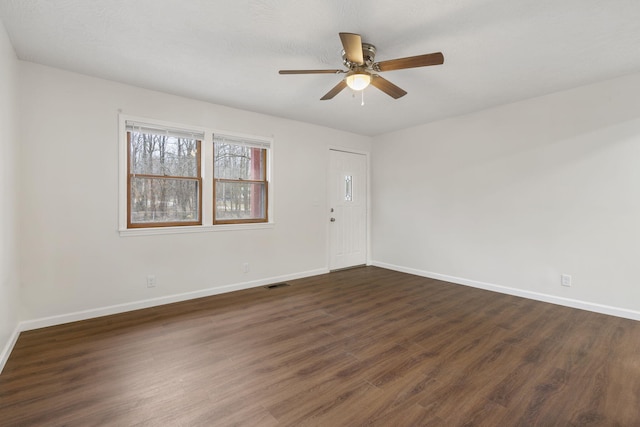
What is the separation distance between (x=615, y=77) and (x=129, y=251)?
5617 millimetres

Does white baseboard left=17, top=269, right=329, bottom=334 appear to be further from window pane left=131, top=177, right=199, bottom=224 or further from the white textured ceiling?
the white textured ceiling

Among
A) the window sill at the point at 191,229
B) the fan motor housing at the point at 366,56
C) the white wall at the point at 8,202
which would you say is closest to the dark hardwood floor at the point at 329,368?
the white wall at the point at 8,202

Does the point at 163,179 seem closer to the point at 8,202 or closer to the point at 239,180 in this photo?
the point at 239,180

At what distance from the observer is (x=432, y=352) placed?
2.43 metres

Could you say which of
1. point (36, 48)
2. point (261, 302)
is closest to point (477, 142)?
point (261, 302)

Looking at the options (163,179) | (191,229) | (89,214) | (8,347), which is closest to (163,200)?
(163,179)

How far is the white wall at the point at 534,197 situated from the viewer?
10.4ft

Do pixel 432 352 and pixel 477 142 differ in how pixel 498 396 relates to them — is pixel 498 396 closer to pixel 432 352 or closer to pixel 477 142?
pixel 432 352

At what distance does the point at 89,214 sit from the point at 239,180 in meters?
1.75

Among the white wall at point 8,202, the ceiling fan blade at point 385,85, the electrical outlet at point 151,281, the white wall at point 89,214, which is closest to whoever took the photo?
the white wall at point 8,202

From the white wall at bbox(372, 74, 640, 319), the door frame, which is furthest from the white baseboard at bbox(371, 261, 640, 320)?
the door frame

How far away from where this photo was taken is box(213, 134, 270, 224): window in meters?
4.02

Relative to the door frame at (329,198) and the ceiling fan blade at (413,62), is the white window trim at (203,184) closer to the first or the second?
the door frame at (329,198)

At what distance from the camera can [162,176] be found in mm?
3537
